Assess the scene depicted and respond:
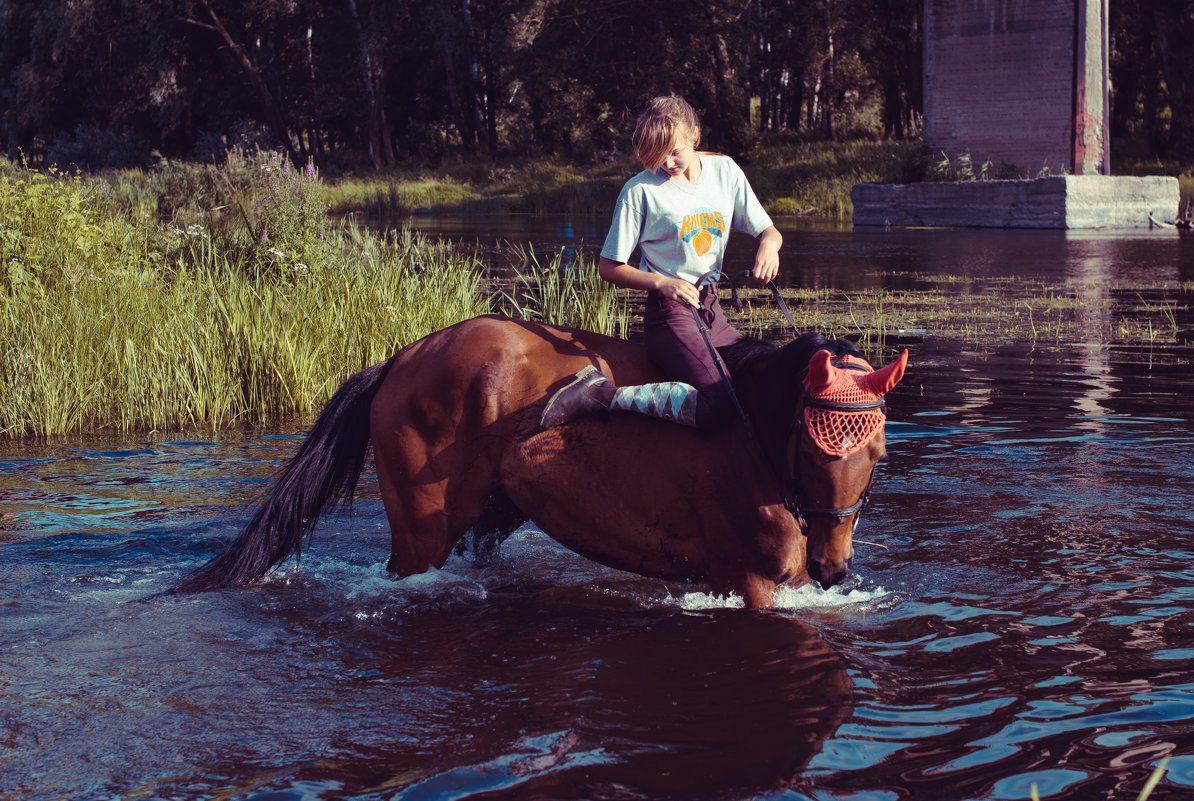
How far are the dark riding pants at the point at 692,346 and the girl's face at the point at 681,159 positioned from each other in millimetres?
467

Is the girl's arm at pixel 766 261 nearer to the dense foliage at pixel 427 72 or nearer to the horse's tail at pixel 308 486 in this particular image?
the horse's tail at pixel 308 486

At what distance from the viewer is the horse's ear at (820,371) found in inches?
152

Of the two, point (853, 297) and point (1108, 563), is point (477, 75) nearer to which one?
point (853, 297)

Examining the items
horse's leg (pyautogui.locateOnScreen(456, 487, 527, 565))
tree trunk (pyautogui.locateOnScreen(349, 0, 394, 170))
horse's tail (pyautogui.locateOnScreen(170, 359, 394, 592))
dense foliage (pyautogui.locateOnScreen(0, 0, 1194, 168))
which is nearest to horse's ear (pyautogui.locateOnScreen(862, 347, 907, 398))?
horse's leg (pyautogui.locateOnScreen(456, 487, 527, 565))

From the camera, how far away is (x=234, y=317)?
9.45 meters

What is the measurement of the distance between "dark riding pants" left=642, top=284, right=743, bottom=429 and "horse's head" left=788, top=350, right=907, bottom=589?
45 centimetres

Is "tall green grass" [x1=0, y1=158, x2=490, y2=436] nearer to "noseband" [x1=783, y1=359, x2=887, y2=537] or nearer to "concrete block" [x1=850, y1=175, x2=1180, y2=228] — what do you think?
"noseband" [x1=783, y1=359, x2=887, y2=537]

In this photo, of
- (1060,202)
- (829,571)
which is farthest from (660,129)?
(1060,202)

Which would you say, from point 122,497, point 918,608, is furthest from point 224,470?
point 918,608

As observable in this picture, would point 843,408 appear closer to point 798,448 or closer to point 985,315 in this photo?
point 798,448

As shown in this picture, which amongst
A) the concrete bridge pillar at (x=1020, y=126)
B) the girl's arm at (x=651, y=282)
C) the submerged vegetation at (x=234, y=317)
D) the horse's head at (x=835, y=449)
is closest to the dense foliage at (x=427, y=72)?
the concrete bridge pillar at (x=1020, y=126)

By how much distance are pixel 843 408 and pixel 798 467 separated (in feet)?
0.94

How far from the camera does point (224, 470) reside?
25.8ft

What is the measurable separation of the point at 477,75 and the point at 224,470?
54.5 meters
